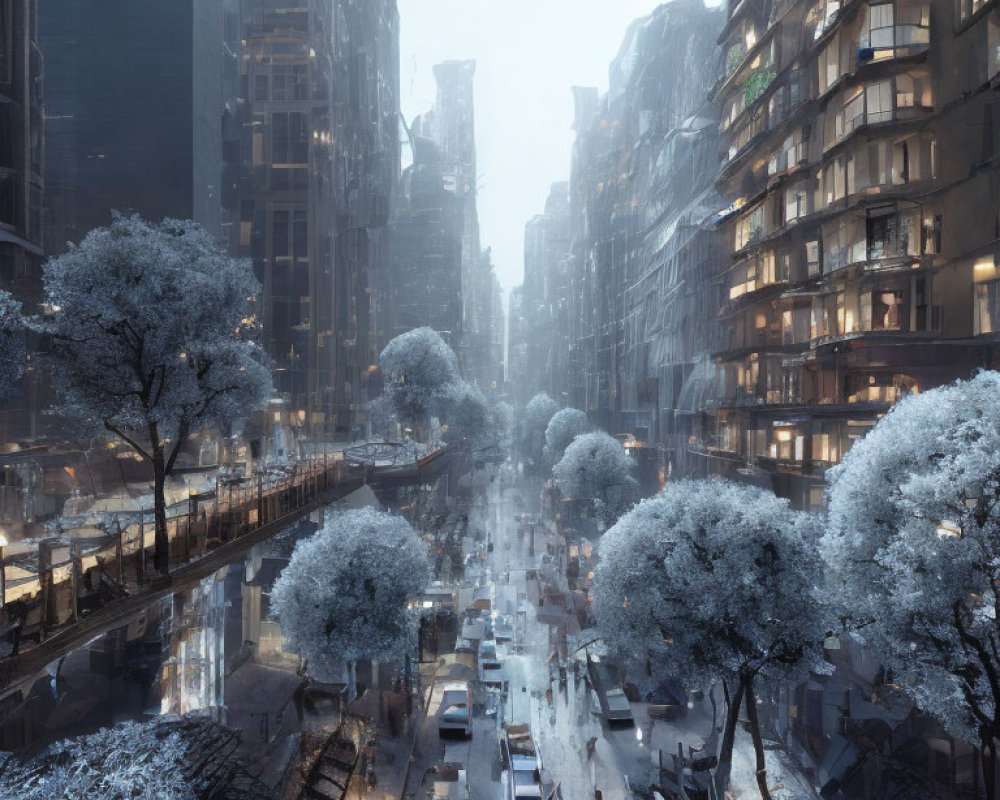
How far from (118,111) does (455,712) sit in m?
60.7

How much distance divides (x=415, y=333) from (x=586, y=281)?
4893 centimetres

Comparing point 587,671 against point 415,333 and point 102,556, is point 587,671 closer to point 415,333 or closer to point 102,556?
point 102,556

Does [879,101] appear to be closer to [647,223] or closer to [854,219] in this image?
[854,219]

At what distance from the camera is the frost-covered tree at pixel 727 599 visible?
71.3ft

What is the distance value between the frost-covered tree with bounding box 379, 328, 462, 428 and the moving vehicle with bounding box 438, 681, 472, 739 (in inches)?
2084

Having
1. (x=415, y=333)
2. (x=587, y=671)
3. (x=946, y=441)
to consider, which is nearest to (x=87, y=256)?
(x=946, y=441)

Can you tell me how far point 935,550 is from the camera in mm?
15344

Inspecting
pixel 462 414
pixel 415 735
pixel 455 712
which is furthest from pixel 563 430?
pixel 415 735

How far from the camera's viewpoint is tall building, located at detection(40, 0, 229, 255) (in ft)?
Answer: 203

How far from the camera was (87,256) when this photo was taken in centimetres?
2231

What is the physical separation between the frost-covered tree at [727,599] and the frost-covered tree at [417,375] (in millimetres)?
59376

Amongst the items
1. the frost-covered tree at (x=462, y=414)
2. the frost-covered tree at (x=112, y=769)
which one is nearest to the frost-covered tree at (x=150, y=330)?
the frost-covered tree at (x=112, y=769)

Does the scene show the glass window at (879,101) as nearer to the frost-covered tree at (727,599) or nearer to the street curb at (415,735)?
the frost-covered tree at (727,599)

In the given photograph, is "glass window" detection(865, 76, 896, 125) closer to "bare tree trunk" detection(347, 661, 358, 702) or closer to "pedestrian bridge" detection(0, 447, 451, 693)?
"pedestrian bridge" detection(0, 447, 451, 693)
